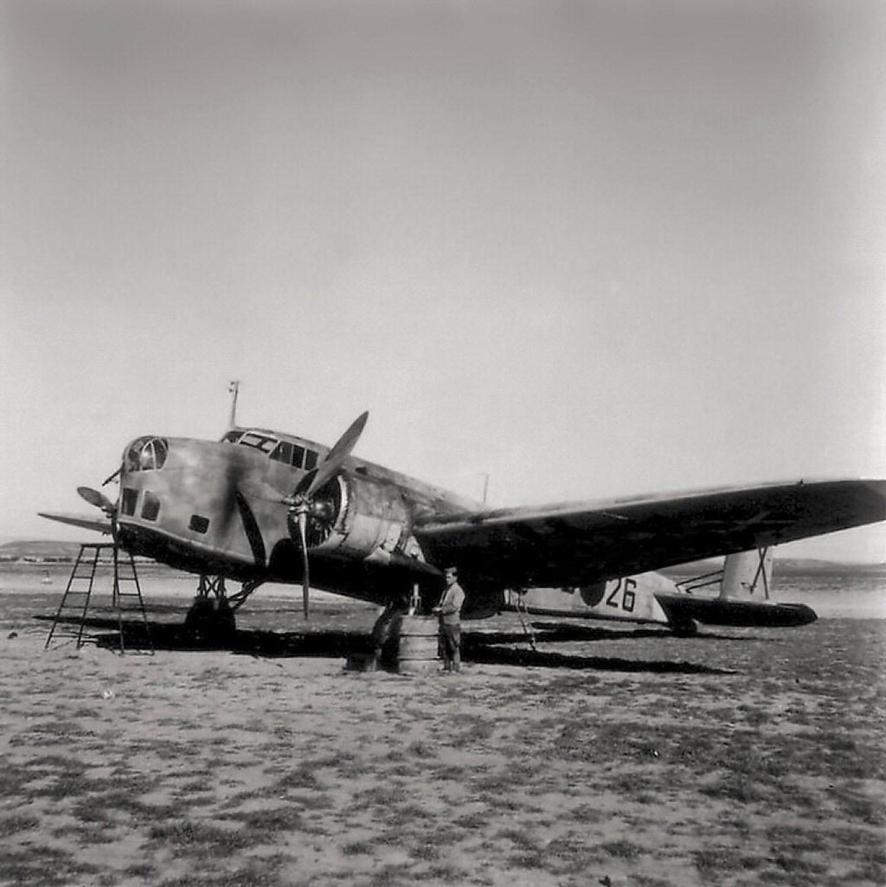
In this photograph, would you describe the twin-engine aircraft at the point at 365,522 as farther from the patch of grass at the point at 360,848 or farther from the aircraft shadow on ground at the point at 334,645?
the patch of grass at the point at 360,848

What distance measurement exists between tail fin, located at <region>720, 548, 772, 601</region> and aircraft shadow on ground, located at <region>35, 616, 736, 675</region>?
2374 mm

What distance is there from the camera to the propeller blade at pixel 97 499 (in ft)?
39.3

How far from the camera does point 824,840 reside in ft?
16.6

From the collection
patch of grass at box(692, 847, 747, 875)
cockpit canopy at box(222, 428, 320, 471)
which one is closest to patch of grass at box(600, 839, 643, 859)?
patch of grass at box(692, 847, 747, 875)

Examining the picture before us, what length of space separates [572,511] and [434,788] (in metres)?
6.31

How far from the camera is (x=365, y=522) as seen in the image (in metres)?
12.4

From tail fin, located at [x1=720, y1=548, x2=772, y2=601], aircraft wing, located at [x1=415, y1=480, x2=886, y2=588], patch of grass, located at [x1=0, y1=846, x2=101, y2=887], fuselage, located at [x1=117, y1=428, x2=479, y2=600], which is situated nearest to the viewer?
patch of grass, located at [x1=0, y1=846, x2=101, y2=887]

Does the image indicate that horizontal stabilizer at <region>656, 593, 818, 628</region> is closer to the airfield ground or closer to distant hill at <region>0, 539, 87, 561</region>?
the airfield ground

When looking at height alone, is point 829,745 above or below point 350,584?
below

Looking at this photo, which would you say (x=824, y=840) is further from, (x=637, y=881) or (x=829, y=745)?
(x=829, y=745)

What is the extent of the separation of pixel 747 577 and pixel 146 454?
1308 cm

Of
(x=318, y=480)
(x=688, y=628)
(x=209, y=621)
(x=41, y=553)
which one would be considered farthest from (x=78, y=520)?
(x=41, y=553)

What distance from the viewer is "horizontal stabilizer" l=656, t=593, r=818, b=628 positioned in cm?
1786

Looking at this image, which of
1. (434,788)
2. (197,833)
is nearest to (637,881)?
(434,788)
